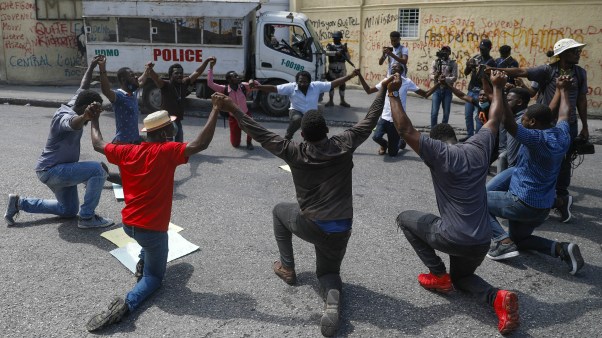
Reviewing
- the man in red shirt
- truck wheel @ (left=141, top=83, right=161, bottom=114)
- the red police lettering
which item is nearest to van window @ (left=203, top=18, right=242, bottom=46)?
the red police lettering

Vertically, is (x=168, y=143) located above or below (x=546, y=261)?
above

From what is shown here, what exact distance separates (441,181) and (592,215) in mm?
3453

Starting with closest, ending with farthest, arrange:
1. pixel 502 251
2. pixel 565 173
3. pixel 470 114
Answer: pixel 502 251, pixel 565 173, pixel 470 114

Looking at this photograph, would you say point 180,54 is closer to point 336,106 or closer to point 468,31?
point 336,106

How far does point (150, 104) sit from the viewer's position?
12648mm

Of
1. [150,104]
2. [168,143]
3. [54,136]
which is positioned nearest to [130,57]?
[150,104]

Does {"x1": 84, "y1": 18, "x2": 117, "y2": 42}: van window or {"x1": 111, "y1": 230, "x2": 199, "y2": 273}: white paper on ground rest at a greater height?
{"x1": 84, "y1": 18, "x2": 117, "y2": 42}: van window

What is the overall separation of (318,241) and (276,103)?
8594 mm

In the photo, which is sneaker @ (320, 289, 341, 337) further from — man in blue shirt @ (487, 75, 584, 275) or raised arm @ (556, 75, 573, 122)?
raised arm @ (556, 75, 573, 122)

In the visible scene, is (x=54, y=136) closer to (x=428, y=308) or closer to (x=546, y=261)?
(x=428, y=308)

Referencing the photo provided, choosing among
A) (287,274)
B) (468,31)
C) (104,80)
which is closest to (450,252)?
(287,274)

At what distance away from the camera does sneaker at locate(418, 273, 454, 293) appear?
4.20 m

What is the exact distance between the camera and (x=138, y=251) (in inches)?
193

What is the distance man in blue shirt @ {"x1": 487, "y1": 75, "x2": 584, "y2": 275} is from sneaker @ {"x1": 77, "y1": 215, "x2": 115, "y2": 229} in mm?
3834
